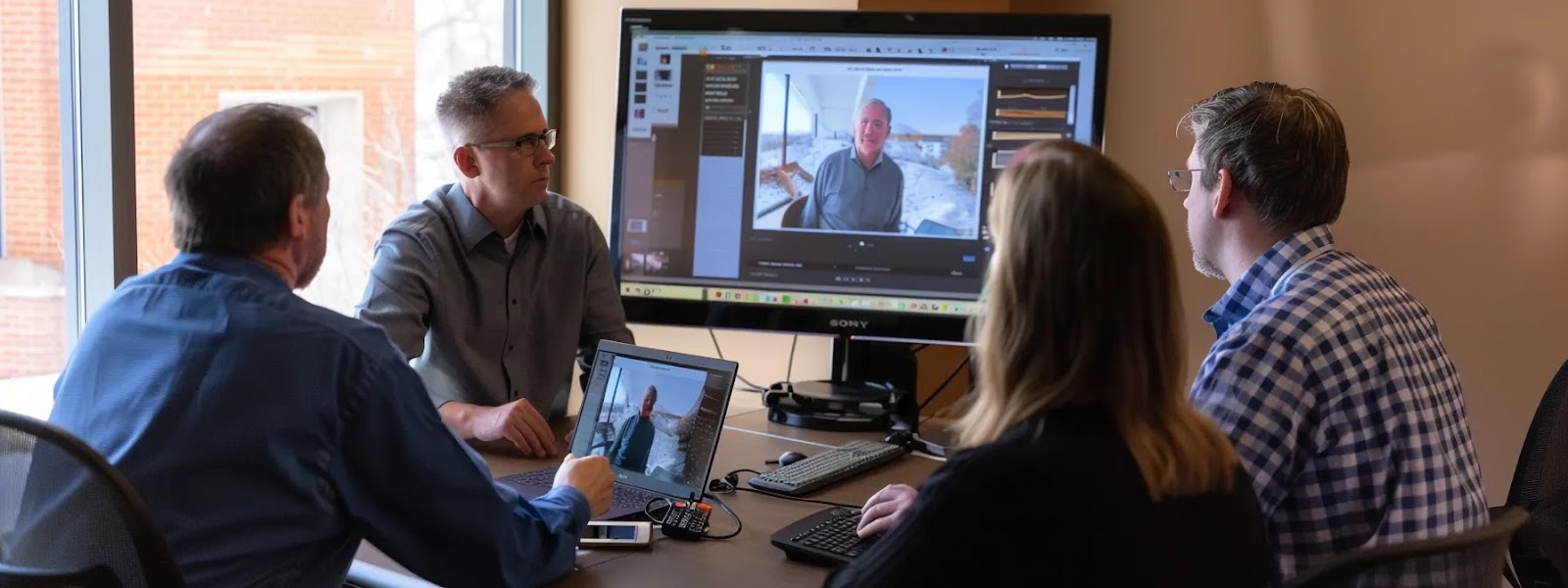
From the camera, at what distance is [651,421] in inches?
77.8

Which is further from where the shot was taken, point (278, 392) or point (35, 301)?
point (35, 301)

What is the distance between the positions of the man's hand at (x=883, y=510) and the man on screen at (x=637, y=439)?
35 cm

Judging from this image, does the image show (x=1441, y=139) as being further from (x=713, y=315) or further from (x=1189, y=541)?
(x=1189, y=541)

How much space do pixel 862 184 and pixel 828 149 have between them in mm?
97

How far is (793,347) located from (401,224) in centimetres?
104

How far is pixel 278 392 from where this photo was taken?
1.37 m

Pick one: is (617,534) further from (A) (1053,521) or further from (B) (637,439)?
(A) (1053,521)

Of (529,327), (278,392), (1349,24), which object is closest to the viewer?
(278,392)

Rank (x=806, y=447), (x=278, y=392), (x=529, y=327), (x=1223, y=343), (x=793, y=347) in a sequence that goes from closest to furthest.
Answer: (x=278, y=392) → (x=1223, y=343) → (x=806, y=447) → (x=529, y=327) → (x=793, y=347)

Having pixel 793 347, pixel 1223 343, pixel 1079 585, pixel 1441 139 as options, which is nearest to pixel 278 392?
pixel 1079 585

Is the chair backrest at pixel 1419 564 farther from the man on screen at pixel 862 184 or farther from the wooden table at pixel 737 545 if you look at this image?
the man on screen at pixel 862 184

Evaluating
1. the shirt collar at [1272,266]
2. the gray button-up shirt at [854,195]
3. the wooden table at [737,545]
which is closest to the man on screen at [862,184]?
the gray button-up shirt at [854,195]

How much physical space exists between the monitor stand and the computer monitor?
0.16 ft

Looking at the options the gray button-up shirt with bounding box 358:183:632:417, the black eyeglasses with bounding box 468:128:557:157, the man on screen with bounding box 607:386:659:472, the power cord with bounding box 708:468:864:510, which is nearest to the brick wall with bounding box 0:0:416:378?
the gray button-up shirt with bounding box 358:183:632:417
